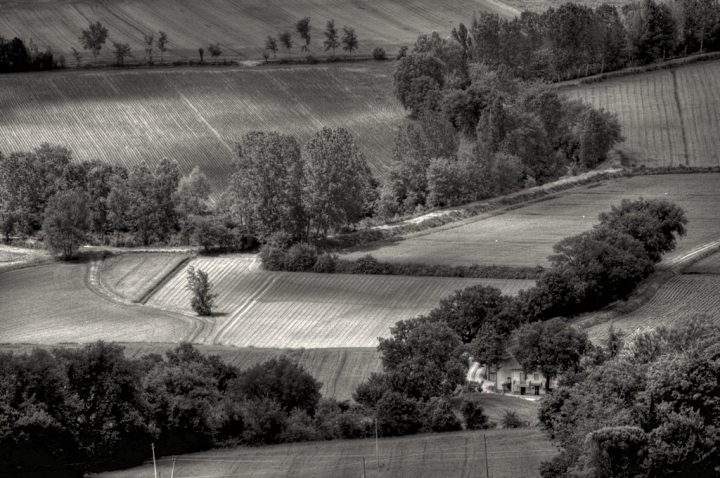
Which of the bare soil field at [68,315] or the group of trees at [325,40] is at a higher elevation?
the group of trees at [325,40]

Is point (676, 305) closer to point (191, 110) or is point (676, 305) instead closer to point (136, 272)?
point (136, 272)

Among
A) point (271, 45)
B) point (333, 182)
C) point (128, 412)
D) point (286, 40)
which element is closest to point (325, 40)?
point (286, 40)

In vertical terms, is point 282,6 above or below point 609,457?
above

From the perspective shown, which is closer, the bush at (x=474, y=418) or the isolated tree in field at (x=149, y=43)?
the bush at (x=474, y=418)

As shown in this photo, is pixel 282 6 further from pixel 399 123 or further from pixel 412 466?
pixel 412 466

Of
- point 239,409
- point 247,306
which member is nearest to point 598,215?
point 247,306

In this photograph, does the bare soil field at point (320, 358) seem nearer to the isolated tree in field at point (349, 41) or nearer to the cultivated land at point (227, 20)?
the cultivated land at point (227, 20)

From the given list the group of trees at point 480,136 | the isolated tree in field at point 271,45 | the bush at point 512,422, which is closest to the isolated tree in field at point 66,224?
the group of trees at point 480,136
